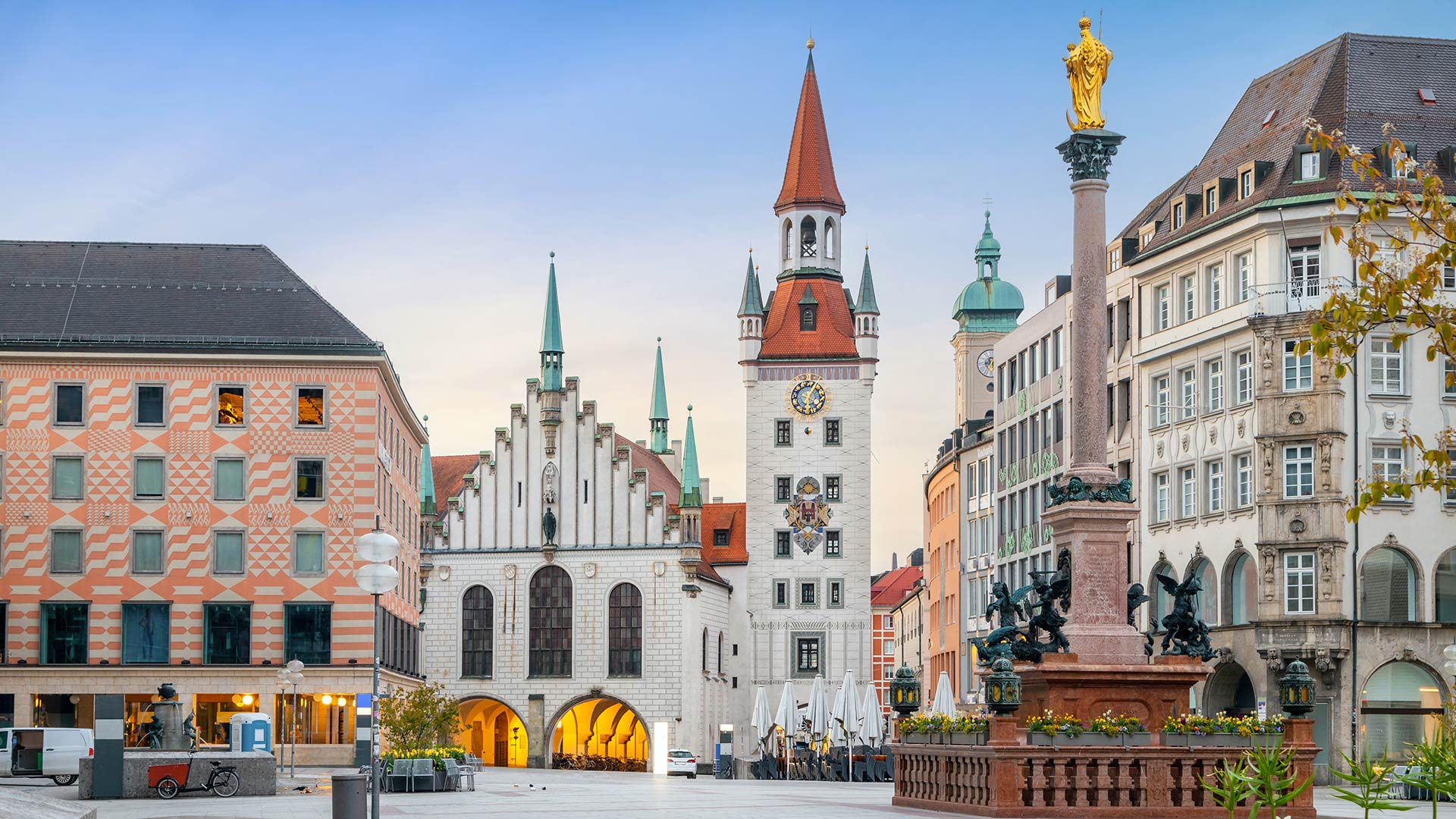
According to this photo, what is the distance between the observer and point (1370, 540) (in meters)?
57.7

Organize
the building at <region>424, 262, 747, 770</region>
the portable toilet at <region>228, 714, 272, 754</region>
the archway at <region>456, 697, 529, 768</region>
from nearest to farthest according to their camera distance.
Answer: the portable toilet at <region>228, 714, 272, 754</region>, the building at <region>424, 262, 747, 770</region>, the archway at <region>456, 697, 529, 768</region>

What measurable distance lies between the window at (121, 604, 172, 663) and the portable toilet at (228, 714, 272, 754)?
16.7m

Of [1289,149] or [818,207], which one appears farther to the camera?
[818,207]

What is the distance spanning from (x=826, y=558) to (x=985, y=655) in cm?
7860

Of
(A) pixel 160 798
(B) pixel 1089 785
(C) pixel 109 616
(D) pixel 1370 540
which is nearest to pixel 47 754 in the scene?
(A) pixel 160 798

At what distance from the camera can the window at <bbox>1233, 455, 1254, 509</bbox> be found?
2356 inches

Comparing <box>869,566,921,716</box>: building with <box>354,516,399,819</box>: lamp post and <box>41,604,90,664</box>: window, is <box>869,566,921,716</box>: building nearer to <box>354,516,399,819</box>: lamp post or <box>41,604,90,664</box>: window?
<box>41,604,90,664</box>: window

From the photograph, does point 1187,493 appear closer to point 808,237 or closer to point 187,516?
point 187,516

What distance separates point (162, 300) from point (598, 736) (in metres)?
42.7

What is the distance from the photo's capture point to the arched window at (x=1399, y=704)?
187ft

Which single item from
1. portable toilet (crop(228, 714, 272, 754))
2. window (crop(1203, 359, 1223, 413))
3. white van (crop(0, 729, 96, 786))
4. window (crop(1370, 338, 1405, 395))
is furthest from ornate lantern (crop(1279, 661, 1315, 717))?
window (crop(1203, 359, 1223, 413))

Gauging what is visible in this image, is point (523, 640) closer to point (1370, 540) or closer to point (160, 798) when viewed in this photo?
point (1370, 540)

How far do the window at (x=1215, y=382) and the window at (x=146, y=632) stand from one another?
34.1 meters

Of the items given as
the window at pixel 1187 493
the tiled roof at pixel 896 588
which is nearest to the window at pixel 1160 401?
the window at pixel 1187 493
